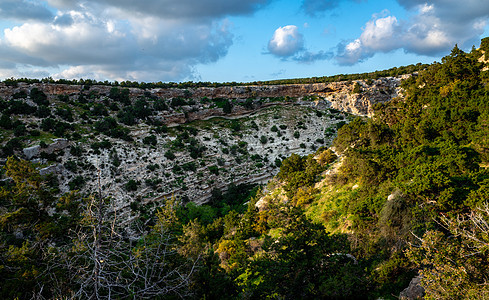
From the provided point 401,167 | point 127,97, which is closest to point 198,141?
point 127,97

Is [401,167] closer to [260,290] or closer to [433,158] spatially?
[433,158]

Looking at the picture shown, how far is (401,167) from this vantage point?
52.5ft

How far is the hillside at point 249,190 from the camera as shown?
6.48 m

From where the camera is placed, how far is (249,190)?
39.2m

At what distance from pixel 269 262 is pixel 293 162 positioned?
2256 centimetres

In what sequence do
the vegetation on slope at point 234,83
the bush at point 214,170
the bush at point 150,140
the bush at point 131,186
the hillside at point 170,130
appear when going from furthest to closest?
1. the vegetation on slope at point 234,83
2. the bush at point 150,140
3. the bush at point 214,170
4. the bush at point 131,186
5. the hillside at point 170,130

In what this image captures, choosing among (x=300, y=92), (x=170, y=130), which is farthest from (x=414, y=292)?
(x=300, y=92)

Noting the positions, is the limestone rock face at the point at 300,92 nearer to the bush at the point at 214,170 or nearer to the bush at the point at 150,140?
the bush at the point at 150,140

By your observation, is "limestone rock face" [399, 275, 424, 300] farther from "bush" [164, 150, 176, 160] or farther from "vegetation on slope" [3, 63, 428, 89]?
"vegetation on slope" [3, 63, 428, 89]

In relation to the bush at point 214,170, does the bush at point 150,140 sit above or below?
above

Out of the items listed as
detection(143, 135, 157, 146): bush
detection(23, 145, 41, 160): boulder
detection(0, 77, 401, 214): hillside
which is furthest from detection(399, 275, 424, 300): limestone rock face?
detection(143, 135, 157, 146): bush

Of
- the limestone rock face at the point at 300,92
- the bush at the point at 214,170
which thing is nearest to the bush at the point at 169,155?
the bush at the point at 214,170

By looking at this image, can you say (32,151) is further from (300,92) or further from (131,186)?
(300,92)

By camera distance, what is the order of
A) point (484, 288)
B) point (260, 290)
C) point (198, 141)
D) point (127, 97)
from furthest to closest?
1. point (127, 97)
2. point (198, 141)
3. point (260, 290)
4. point (484, 288)
